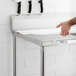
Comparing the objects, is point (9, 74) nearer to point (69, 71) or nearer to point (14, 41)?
point (14, 41)

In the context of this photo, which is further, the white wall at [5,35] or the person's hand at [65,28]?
the white wall at [5,35]

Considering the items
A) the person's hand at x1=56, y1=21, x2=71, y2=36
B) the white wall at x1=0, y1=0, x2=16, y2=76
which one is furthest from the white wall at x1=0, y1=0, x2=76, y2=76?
the person's hand at x1=56, y1=21, x2=71, y2=36

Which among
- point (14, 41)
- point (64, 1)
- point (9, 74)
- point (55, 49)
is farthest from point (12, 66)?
point (64, 1)

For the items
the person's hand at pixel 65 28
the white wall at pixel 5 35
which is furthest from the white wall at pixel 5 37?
the person's hand at pixel 65 28

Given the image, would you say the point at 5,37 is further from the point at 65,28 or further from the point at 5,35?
the point at 65,28

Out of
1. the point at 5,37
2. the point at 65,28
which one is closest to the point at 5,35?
the point at 5,37

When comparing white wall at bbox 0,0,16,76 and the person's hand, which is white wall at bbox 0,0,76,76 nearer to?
white wall at bbox 0,0,16,76

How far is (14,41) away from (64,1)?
58cm

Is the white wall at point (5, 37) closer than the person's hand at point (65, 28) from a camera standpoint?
No

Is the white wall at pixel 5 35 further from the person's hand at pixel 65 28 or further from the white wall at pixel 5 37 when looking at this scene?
the person's hand at pixel 65 28

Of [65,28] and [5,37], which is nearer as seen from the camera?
[65,28]

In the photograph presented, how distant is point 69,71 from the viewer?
2.29 metres

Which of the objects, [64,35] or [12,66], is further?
[12,66]

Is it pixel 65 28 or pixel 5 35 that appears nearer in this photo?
pixel 65 28
